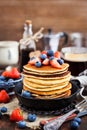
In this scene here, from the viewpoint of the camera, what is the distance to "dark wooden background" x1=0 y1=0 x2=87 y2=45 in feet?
9.53

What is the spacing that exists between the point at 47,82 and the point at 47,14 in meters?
1.89

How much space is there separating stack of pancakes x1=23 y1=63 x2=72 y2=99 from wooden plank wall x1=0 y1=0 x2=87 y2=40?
1.80m

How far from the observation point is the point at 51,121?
3.23ft

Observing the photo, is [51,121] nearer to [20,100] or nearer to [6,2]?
[20,100]

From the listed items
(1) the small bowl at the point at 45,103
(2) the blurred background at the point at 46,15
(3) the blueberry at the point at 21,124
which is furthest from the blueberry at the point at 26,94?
(2) the blurred background at the point at 46,15

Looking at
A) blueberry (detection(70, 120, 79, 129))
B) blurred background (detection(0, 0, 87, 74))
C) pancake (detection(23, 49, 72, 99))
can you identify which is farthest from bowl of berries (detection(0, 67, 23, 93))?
blurred background (detection(0, 0, 87, 74))

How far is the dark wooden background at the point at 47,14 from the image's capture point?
290 cm

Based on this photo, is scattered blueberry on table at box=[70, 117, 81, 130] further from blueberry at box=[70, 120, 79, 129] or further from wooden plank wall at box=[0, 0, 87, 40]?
wooden plank wall at box=[0, 0, 87, 40]

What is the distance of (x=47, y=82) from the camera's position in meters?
1.11

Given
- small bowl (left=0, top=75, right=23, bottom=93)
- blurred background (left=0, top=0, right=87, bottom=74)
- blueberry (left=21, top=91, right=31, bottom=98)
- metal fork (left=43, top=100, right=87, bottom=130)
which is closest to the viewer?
metal fork (left=43, top=100, right=87, bottom=130)

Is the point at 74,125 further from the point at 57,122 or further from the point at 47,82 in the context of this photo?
Answer: the point at 47,82

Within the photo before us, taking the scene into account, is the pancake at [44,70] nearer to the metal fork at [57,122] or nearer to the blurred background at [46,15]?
the metal fork at [57,122]

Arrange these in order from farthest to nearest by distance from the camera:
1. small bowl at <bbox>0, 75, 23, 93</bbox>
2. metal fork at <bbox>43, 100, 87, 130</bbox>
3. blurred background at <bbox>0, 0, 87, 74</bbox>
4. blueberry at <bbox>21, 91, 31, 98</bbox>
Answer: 1. blurred background at <bbox>0, 0, 87, 74</bbox>
2. small bowl at <bbox>0, 75, 23, 93</bbox>
3. blueberry at <bbox>21, 91, 31, 98</bbox>
4. metal fork at <bbox>43, 100, 87, 130</bbox>

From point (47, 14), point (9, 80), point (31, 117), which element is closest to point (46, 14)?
point (47, 14)
